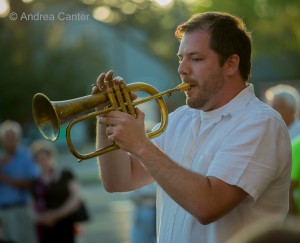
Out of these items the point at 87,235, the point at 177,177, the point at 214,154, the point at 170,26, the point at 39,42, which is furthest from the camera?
the point at 170,26

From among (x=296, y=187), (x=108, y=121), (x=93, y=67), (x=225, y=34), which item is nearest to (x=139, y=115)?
(x=108, y=121)

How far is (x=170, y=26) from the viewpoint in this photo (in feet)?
116

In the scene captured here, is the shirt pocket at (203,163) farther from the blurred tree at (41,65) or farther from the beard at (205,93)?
the blurred tree at (41,65)

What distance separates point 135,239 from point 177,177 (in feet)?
16.2

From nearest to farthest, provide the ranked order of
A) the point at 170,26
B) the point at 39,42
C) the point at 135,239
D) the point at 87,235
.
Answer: the point at 135,239 → the point at 87,235 → the point at 39,42 → the point at 170,26

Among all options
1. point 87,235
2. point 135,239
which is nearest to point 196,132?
point 135,239

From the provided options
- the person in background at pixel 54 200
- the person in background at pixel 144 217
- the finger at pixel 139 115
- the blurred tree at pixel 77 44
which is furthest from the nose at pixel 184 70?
the blurred tree at pixel 77 44

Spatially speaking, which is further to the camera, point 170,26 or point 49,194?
point 170,26

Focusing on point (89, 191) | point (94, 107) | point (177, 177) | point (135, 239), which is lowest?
point (89, 191)

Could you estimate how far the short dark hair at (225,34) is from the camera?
3.55 m

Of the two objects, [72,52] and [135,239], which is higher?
[72,52]

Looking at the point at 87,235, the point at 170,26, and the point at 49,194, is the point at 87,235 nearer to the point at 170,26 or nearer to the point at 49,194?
the point at 49,194

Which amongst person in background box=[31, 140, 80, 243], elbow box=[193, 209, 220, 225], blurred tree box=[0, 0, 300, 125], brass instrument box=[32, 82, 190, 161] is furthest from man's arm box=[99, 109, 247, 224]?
blurred tree box=[0, 0, 300, 125]

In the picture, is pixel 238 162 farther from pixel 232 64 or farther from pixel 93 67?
pixel 93 67
